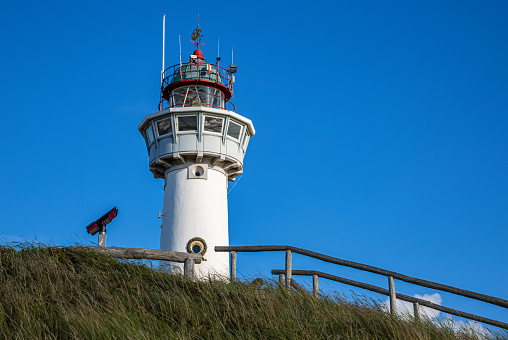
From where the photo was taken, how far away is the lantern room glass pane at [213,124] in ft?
75.7

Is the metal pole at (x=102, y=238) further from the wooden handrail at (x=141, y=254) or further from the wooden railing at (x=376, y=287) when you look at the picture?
the wooden handrail at (x=141, y=254)

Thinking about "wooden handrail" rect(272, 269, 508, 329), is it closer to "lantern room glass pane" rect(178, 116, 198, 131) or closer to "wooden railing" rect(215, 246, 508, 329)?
"wooden railing" rect(215, 246, 508, 329)

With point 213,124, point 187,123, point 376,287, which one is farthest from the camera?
point 213,124

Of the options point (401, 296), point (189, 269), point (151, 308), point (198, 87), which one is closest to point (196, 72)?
point (198, 87)

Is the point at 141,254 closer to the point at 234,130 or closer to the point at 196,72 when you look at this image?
the point at 234,130

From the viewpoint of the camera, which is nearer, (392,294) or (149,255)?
(392,294)

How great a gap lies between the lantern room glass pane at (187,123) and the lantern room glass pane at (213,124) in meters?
0.46

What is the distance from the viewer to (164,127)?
23391 millimetres

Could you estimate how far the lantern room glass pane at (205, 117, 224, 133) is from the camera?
23.1 metres

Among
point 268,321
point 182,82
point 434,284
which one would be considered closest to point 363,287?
point 434,284

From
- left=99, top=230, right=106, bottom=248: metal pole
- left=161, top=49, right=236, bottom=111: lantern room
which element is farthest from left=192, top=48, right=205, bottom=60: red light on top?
left=99, top=230, right=106, bottom=248: metal pole

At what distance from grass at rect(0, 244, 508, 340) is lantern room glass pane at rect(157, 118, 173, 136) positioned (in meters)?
12.1

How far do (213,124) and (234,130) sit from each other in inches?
39.2

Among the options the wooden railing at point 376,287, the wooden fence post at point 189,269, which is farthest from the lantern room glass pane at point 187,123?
the wooden fence post at point 189,269
